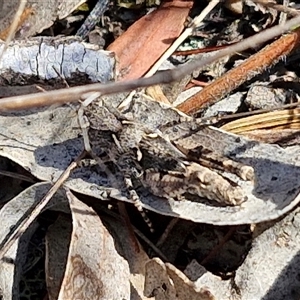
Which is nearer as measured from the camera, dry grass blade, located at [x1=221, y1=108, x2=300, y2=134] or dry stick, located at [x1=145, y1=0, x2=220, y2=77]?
dry grass blade, located at [x1=221, y1=108, x2=300, y2=134]

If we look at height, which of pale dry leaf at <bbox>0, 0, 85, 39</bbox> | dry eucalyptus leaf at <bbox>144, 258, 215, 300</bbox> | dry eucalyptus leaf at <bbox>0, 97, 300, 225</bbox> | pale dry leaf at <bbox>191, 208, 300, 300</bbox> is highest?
pale dry leaf at <bbox>0, 0, 85, 39</bbox>

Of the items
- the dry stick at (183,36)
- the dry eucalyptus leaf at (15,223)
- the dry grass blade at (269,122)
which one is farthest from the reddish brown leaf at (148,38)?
the dry eucalyptus leaf at (15,223)

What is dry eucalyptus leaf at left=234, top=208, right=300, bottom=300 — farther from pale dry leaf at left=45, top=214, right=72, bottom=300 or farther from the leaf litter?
pale dry leaf at left=45, top=214, right=72, bottom=300

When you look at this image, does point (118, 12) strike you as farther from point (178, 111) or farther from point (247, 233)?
point (247, 233)

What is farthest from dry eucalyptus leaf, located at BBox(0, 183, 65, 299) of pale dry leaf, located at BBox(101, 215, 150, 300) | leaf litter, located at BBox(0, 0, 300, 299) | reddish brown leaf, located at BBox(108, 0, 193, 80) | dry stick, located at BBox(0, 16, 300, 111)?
dry stick, located at BBox(0, 16, 300, 111)

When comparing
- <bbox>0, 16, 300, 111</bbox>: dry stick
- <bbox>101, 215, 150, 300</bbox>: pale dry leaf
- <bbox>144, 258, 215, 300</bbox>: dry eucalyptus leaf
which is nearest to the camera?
<bbox>0, 16, 300, 111</bbox>: dry stick

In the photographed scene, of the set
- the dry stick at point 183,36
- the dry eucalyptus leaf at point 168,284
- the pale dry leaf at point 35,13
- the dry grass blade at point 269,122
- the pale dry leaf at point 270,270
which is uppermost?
the pale dry leaf at point 35,13

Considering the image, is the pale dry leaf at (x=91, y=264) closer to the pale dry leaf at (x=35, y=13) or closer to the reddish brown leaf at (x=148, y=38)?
the reddish brown leaf at (x=148, y=38)
